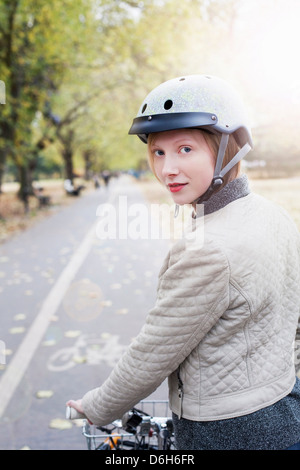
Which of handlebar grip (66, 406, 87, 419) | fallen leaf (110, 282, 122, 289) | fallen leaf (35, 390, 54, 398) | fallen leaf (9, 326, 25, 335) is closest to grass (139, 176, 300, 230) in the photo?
fallen leaf (110, 282, 122, 289)

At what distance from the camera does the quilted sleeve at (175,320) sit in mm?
1402

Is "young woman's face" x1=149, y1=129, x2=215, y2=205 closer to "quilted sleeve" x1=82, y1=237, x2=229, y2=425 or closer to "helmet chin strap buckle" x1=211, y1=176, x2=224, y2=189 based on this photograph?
"helmet chin strap buckle" x1=211, y1=176, x2=224, y2=189

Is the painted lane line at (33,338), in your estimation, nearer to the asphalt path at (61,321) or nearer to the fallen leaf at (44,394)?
the asphalt path at (61,321)

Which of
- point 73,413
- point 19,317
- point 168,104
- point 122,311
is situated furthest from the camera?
point 122,311

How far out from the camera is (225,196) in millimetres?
1567

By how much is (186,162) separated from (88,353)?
3.53m

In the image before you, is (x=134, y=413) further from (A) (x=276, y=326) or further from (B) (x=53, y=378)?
(B) (x=53, y=378)

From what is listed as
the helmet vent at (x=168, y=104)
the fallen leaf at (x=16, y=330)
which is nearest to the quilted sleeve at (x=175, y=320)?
the helmet vent at (x=168, y=104)

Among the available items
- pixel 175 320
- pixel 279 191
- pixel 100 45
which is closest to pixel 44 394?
pixel 175 320

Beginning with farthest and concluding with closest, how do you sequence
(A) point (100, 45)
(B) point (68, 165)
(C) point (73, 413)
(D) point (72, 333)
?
(B) point (68, 165), (A) point (100, 45), (D) point (72, 333), (C) point (73, 413)

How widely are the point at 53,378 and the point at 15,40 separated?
14630 millimetres

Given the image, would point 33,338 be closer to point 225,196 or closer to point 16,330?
point 16,330

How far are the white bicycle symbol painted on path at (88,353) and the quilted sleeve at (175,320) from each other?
9.42ft

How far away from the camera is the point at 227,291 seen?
4.64ft
